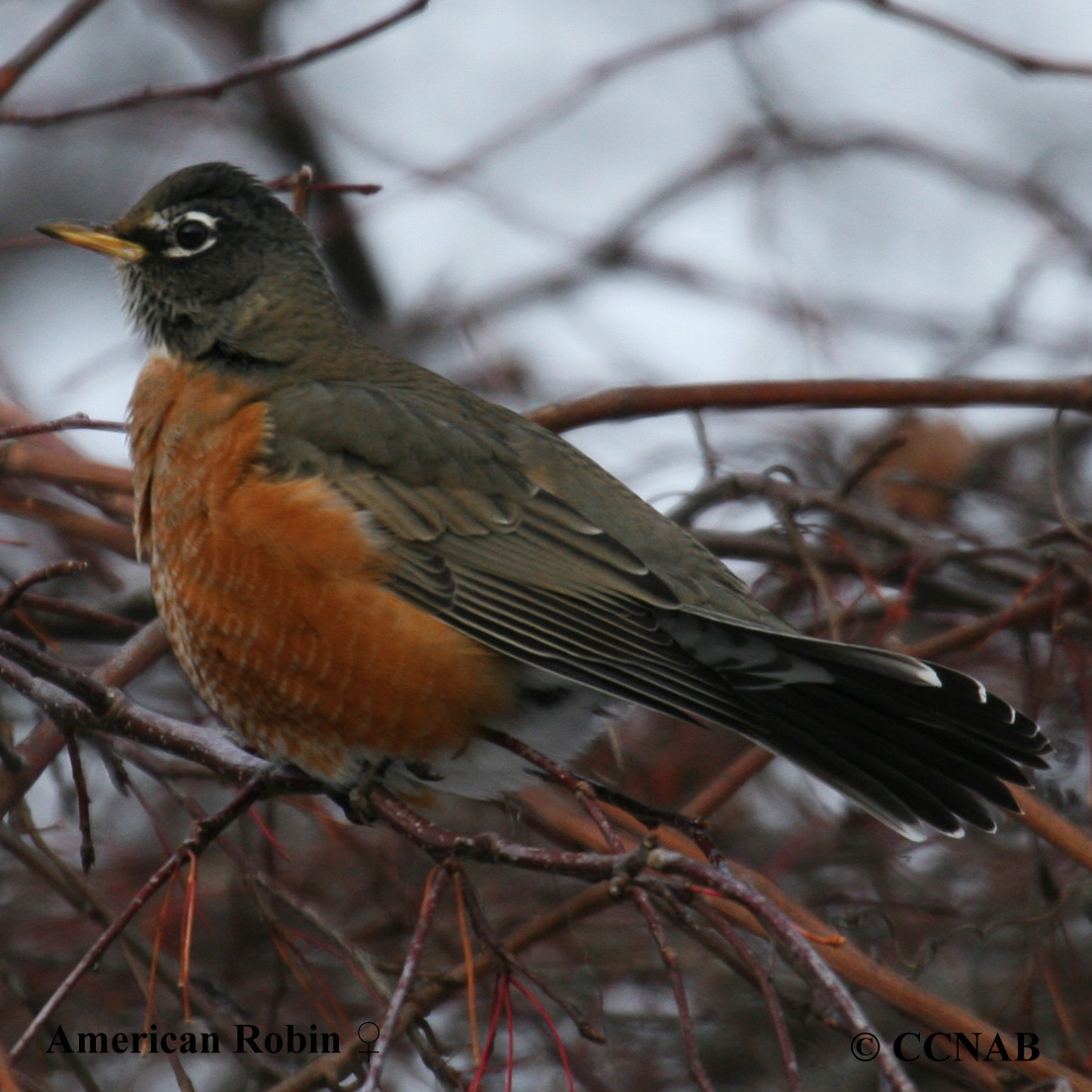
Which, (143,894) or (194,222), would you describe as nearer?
(143,894)

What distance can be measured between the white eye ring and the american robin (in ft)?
0.81

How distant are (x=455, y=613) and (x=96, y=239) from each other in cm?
147

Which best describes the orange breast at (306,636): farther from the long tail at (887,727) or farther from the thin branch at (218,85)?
the thin branch at (218,85)

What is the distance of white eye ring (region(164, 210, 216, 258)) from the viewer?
3.82 m

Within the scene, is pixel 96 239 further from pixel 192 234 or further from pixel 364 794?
pixel 364 794

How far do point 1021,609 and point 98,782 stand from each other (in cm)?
278

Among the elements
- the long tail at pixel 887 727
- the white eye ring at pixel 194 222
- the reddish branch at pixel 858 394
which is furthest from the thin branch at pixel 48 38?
the long tail at pixel 887 727

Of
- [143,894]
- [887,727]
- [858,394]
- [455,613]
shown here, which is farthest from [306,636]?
[858,394]

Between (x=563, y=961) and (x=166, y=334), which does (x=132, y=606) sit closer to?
(x=166, y=334)

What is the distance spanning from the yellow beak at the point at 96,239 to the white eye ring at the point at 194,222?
8cm

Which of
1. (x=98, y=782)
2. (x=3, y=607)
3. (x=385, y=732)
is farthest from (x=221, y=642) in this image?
(x=98, y=782)

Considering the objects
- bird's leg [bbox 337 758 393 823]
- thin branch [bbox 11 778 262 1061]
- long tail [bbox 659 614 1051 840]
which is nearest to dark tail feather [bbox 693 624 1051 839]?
long tail [bbox 659 614 1051 840]

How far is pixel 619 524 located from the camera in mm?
3346

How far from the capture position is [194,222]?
12.7 ft
